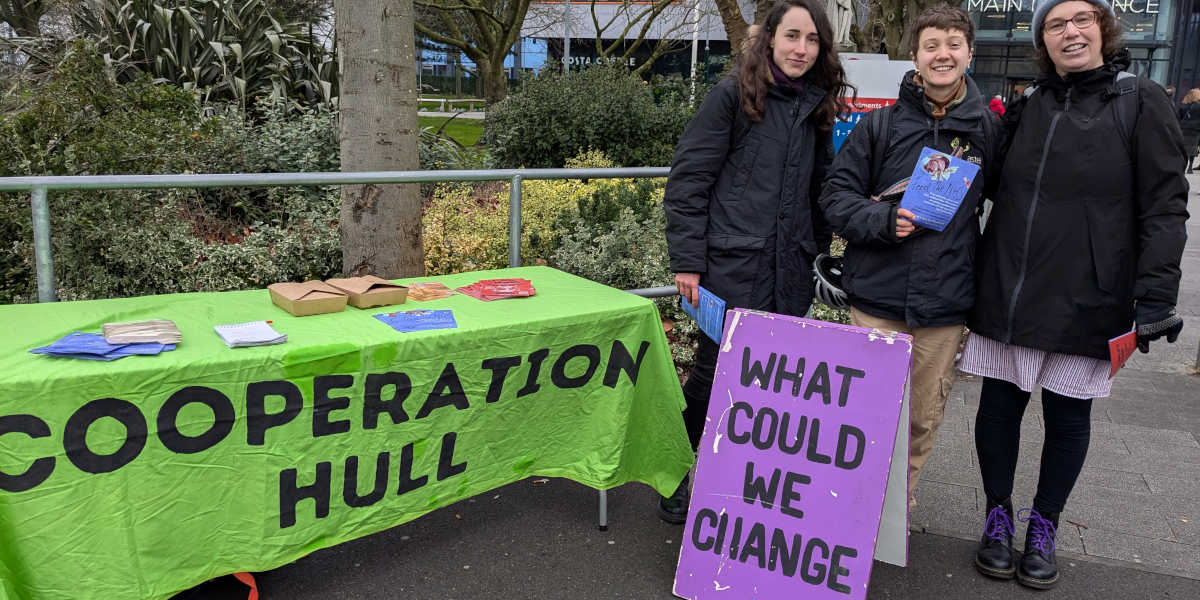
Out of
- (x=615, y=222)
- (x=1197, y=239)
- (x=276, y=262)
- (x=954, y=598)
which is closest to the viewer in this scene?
(x=954, y=598)

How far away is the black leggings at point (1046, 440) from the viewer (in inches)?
116

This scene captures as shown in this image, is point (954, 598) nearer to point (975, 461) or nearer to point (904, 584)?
point (904, 584)

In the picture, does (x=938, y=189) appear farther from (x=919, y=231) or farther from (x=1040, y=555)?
(x=1040, y=555)

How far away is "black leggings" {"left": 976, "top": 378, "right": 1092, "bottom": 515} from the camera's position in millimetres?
2949

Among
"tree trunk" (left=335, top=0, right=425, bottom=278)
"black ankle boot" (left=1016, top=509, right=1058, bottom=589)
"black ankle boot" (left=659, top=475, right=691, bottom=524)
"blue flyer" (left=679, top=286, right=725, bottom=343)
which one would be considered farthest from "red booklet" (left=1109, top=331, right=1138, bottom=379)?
"tree trunk" (left=335, top=0, right=425, bottom=278)

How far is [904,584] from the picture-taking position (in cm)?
302

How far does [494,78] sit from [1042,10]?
14460mm

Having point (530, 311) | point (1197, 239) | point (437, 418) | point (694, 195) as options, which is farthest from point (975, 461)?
point (1197, 239)

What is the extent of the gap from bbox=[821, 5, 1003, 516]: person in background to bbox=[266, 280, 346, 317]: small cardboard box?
160cm

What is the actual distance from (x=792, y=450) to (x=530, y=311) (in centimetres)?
96

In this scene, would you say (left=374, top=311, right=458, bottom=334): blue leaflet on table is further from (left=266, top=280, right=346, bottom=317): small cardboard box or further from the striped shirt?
the striped shirt

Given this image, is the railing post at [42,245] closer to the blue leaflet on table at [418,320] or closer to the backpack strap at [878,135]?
the blue leaflet on table at [418,320]

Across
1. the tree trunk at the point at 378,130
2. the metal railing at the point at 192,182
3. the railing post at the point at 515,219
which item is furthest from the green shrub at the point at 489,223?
the metal railing at the point at 192,182

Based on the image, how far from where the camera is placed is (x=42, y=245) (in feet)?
9.62
